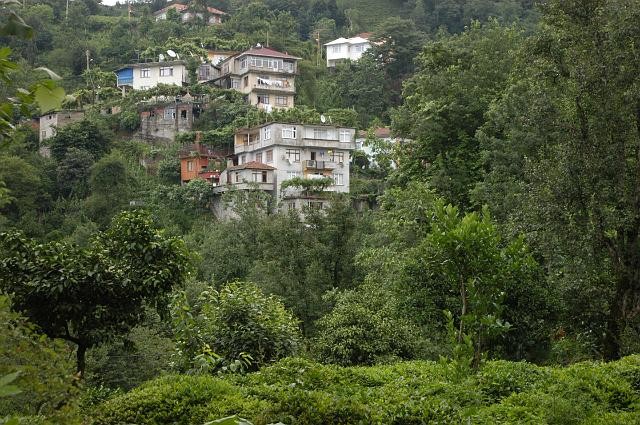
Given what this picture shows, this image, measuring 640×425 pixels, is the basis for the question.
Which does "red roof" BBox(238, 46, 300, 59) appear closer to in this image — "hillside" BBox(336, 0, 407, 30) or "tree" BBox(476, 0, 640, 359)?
"hillside" BBox(336, 0, 407, 30)

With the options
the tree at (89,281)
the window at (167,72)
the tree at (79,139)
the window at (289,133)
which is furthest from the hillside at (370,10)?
the tree at (89,281)

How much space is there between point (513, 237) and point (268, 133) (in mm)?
29915

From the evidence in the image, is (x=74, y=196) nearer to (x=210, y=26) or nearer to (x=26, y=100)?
(x=210, y=26)

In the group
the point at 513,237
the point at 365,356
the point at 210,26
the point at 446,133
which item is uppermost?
the point at 210,26

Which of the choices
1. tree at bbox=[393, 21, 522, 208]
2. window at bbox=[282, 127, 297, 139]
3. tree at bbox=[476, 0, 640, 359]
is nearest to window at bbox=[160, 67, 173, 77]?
window at bbox=[282, 127, 297, 139]

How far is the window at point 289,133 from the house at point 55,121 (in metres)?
13.1

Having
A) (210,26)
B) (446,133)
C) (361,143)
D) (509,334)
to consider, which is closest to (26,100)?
(509,334)

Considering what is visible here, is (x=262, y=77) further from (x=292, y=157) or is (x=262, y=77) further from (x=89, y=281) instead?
(x=89, y=281)

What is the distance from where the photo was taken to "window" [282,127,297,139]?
4219cm

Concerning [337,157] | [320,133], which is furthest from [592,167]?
[320,133]

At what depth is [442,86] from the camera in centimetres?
2236

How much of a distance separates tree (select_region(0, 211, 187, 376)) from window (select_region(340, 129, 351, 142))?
1354 inches

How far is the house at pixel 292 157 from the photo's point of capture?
136ft

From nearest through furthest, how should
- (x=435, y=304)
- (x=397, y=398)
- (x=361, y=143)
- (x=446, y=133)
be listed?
1. (x=397, y=398)
2. (x=435, y=304)
3. (x=446, y=133)
4. (x=361, y=143)
